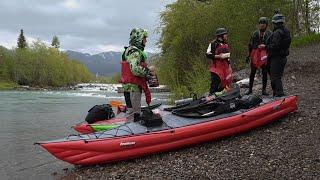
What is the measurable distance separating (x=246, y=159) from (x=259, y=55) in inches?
160

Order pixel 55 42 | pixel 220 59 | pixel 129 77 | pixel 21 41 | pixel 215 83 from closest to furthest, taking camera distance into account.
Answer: pixel 129 77 → pixel 220 59 → pixel 215 83 → pixel 21 41 → pixel 55 42

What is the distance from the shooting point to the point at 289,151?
25.7 feet

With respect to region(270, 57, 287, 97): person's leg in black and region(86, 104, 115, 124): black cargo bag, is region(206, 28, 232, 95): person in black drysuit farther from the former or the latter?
region(86, 104, 115, 124): black cargo bag

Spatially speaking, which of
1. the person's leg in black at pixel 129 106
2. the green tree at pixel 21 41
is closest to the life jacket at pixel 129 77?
the person's leg in black at pixel 129 106

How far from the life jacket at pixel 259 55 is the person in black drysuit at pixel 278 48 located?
64 centimetres

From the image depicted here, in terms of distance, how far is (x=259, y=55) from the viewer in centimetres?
1114

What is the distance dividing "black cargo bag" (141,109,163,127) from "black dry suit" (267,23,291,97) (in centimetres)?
305

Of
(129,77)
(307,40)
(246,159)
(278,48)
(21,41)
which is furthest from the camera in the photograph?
(21,41)

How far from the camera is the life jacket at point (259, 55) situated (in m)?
11.0

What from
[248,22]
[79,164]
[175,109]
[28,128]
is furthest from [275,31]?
[248,22]

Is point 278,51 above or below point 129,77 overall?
above

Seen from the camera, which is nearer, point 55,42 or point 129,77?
point 129,77

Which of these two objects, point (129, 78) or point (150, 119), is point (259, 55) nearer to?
point (129, 78)

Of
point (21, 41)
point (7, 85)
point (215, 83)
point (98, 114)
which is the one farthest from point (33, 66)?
point (215, 83)
